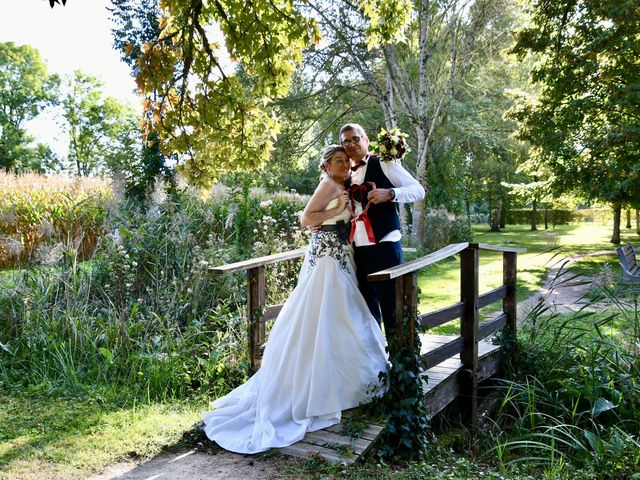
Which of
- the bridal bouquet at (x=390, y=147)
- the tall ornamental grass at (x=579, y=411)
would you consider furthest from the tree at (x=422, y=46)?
the bridal bouquet at (x=390, y=147)

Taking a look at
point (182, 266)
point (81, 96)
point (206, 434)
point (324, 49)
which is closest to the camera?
point (206, 434)

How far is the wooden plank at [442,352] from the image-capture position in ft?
13.8

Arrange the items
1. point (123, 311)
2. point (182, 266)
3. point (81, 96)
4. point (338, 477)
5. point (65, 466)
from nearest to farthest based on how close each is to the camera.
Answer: point (338, 477)
point (65, 466)
point (123, 311)
point (182, 266)
point (81, 96)

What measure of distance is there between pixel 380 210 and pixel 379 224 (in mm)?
112

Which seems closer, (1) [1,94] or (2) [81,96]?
(1) [1,94]

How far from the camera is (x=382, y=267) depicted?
168 inches

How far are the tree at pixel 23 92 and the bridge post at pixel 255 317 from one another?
3417 cm

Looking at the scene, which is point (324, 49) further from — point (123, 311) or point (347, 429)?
point (347, 429)

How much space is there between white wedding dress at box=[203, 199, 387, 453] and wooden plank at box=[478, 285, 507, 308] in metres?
1.37

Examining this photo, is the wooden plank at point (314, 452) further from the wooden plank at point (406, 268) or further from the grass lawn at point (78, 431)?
the wooden plank at point (406, 268)

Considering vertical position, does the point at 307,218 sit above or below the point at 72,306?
above

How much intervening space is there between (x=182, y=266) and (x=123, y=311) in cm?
88

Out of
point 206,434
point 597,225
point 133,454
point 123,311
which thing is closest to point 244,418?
point 206,434

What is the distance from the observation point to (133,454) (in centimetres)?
381
